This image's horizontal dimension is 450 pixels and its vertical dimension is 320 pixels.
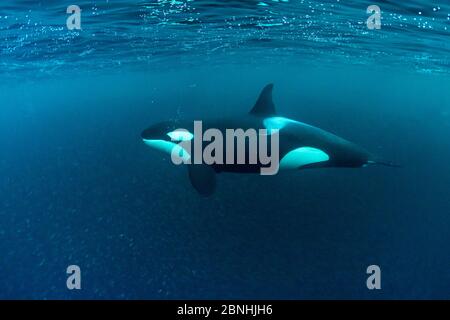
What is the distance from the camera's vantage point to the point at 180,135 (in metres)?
9.77

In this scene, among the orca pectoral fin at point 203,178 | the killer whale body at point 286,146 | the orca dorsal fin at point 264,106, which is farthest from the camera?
the orca dorsal fin at point 264,106

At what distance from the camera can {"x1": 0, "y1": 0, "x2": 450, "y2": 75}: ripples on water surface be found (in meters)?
13.3

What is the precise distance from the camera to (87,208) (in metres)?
14.1

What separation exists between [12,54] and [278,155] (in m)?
21.9

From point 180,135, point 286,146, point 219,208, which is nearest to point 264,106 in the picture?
point 286,146

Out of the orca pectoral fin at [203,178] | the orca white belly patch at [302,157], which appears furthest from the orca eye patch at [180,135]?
the orca white belly patch at [302,157]

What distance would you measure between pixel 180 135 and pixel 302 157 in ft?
11.1

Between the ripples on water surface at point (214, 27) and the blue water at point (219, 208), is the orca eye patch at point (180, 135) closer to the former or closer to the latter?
the blue water at point (219, 208)

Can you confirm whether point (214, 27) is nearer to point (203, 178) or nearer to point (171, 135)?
point (171, 135)

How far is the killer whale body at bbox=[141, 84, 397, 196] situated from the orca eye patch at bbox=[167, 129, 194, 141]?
0.21ft

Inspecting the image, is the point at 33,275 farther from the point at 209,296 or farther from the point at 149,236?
the point at 209,296

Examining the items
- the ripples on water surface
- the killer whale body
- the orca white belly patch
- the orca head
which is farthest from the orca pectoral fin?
the ripples on water surface

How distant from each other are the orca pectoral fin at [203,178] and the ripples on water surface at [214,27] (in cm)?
716

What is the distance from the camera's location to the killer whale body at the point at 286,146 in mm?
8938
